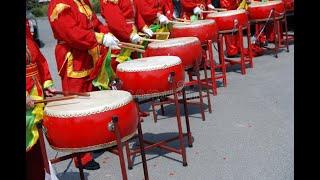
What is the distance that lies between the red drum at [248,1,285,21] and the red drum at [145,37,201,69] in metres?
2.63

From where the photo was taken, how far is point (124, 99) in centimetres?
236

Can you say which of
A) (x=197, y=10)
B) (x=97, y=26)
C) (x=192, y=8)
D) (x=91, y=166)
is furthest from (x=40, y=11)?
(x=91, y=166)

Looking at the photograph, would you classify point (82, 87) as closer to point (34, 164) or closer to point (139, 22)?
point (34, 164)

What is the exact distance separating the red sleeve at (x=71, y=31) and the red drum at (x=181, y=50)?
0.70 meters

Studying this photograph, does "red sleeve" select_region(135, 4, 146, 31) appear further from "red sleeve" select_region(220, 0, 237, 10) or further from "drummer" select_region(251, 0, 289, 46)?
"drummer" select_region(251, 0, 289, 46)

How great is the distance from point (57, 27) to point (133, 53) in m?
1.26

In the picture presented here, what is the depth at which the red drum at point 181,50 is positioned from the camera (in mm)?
3750

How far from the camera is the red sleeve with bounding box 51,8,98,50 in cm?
318

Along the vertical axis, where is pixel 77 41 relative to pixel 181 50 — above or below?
above

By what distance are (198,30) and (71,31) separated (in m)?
1.78

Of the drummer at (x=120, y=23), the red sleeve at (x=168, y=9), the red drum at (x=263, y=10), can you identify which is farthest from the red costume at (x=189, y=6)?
the drummer at (x=120, y=23)

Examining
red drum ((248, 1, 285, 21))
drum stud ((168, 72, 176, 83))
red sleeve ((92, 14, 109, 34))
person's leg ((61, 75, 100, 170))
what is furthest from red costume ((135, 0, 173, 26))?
drum stud ((168, 72, 176, 83))

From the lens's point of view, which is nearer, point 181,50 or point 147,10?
point 181,50
